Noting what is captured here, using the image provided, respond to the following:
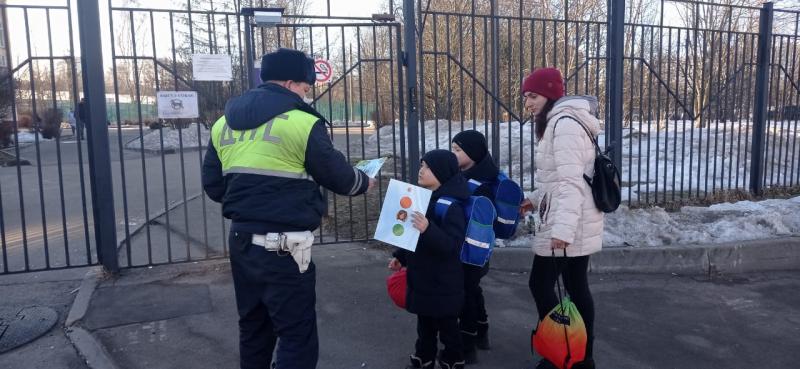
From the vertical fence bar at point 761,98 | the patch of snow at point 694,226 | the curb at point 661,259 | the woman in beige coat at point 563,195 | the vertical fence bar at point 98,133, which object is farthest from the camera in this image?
the vertical fence bar at point 761,98

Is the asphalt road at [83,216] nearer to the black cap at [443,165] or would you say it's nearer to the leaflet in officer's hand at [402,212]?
the black cap at [443,165]

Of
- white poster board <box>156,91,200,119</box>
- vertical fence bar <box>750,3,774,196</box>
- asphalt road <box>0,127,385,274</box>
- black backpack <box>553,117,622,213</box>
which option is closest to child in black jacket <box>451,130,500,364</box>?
black backpack <box>553,117,622,213</box>

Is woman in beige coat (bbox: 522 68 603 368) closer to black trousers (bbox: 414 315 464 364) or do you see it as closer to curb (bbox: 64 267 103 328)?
black trousers (bbox: 414 315 464 364)

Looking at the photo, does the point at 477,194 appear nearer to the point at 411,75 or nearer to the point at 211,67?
the point at 411,75

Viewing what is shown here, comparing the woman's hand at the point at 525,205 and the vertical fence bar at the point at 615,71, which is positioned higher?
the vertical fence bar at the point at 615,71

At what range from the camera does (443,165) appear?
11.0 ft

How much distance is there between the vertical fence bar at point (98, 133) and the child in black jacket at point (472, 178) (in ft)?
10.2

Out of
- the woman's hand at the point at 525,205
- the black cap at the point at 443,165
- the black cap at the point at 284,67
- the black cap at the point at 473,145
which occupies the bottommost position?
the woman's hand at the point at 525,205

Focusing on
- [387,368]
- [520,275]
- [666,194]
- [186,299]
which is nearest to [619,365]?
[387,368]

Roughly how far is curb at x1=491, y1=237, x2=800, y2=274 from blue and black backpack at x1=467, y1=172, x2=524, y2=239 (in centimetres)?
198

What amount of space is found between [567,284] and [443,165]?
1.02 metres

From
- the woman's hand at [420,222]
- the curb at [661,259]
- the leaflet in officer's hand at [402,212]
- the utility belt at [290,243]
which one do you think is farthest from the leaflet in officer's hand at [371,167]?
the curb at [661,259]

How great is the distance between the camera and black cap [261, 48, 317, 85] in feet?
9.39

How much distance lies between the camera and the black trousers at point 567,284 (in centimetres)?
344
